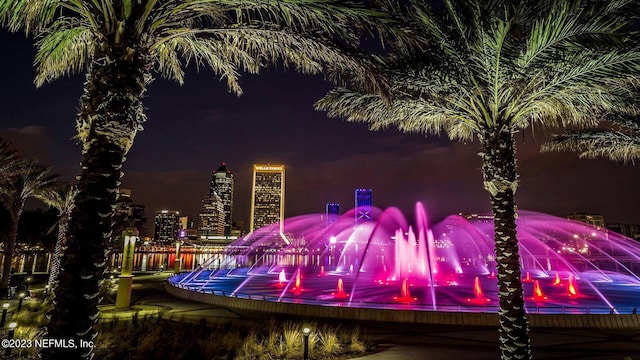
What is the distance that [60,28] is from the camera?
8359 mm

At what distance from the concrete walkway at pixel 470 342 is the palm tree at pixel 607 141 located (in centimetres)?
624

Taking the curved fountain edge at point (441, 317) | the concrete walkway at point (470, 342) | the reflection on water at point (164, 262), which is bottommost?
the concrete walkway at point (470, 342)

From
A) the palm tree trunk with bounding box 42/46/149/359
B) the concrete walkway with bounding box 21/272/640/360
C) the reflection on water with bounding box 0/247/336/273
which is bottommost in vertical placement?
the concrete walkway with bounding box 21/272/640/360

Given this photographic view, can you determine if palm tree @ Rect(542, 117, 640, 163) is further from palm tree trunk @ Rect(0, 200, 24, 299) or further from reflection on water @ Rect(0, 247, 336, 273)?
palm tree trunk @ Rect(0, 200, 24, 299)

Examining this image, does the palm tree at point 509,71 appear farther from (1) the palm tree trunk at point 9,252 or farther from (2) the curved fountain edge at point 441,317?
(1) the palm tree trunk at point 9,252

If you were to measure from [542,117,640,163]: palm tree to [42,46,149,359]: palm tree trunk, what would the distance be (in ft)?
45.8

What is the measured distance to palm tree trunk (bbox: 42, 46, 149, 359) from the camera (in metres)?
5.18

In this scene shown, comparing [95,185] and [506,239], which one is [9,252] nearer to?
[95,185]

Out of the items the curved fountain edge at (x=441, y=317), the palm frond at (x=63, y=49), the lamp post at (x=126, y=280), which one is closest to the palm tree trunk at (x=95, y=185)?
the palm frond at (x=63, y=49)

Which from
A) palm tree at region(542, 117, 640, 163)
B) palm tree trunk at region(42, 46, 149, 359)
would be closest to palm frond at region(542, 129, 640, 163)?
palm tree at region(542, 117, 640, 163)

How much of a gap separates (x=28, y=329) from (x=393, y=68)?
13477 millimetres

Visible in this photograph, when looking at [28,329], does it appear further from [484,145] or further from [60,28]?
[484,145]

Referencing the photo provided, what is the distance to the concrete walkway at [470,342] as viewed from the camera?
380 inches

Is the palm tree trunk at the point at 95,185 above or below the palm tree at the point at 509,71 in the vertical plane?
below
